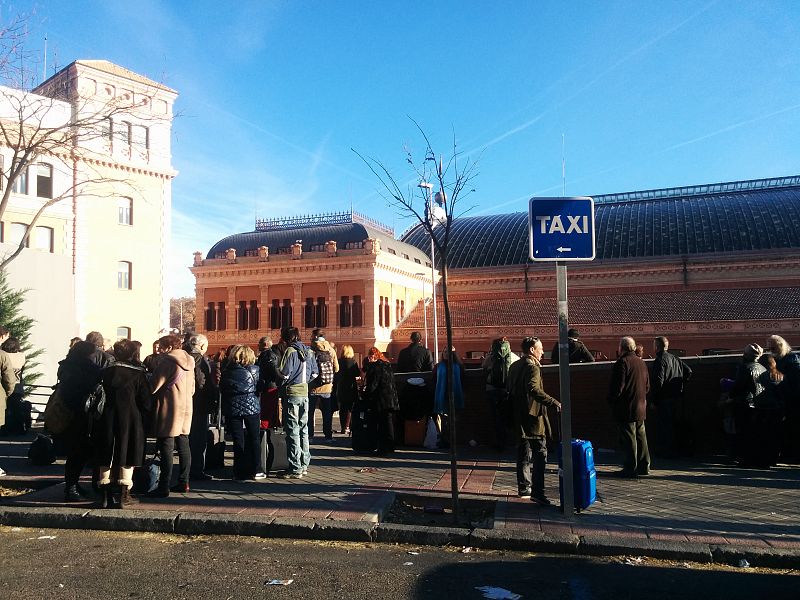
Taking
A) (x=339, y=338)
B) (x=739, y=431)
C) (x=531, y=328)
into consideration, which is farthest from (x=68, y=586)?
(x=339, y=338)

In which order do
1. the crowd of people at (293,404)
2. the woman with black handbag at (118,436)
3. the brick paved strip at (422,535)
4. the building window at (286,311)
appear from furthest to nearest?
the building window at (286,311), the crowd of people at (293,404), the woman with black handbag at (118,436), the brick paved strip at (422,535)

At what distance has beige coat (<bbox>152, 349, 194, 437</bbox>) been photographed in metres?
7.71

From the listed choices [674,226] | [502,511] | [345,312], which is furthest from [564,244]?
[674,226]

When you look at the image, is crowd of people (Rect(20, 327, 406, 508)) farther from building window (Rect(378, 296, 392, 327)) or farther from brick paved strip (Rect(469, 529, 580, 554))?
building window (Rect(378, 296, 392, 327))

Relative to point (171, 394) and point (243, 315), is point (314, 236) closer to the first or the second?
point (243, 315)

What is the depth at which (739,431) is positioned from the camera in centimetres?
A: 970

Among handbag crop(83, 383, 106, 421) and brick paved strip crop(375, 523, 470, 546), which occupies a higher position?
handbag crop(83, 383, 106, 421)

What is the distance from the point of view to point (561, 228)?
6930 millimetres

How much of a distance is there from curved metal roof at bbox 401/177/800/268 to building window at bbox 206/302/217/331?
1952 cm

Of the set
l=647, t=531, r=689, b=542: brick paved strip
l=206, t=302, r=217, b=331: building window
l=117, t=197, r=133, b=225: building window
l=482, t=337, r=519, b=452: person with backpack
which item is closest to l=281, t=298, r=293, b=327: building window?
l=206, t=302, r=217, b=331: building window

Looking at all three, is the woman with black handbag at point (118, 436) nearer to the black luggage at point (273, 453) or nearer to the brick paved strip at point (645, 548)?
the black luggage at point (273, 453)

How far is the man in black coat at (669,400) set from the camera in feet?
33.2

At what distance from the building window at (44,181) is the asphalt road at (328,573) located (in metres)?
33.8

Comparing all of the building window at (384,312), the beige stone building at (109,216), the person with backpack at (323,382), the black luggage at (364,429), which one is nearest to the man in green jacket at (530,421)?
the black luggage at (364,429)
